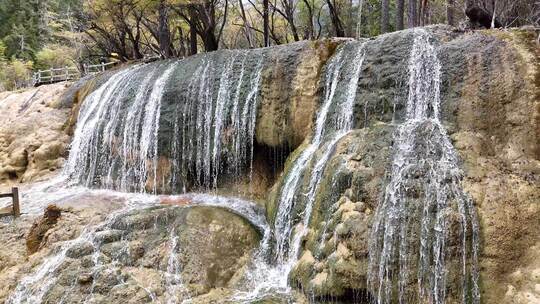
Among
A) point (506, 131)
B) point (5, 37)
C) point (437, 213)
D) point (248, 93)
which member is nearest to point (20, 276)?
point (248, 93)

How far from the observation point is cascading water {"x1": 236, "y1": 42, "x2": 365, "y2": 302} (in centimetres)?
841

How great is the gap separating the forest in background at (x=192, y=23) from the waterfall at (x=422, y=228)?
16.4 ft

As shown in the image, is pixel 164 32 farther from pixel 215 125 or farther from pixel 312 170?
pixel 312 170

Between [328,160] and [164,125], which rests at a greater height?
[164,125]

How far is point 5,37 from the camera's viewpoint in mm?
40375

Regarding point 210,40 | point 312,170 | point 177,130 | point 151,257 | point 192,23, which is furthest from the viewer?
point 210,40

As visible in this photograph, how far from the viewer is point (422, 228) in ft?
22.7

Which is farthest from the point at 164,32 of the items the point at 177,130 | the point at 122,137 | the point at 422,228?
the point at 422,228

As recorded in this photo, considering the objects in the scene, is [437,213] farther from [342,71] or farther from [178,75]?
[178,75]

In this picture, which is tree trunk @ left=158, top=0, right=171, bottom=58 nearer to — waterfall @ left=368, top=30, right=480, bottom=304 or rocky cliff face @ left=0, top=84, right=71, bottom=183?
rocky cliff face @ left=0, top=84, right=71, bottom=183

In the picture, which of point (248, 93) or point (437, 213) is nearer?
point (437, 213)

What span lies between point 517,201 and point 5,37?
4415 centimetres

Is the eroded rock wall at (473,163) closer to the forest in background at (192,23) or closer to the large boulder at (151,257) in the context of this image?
the large boulder at (151,257)

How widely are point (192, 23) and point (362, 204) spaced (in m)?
13.4
